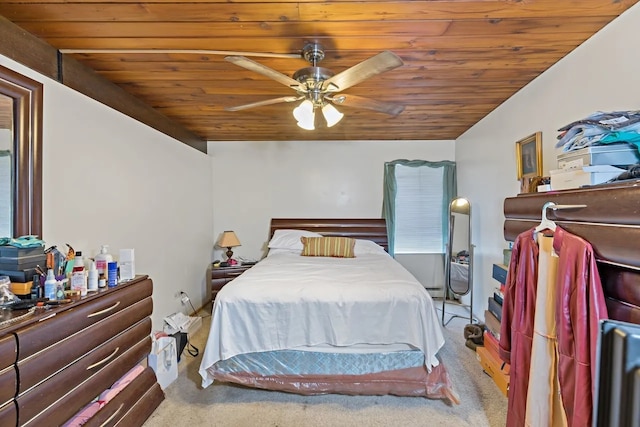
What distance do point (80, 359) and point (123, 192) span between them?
147cm

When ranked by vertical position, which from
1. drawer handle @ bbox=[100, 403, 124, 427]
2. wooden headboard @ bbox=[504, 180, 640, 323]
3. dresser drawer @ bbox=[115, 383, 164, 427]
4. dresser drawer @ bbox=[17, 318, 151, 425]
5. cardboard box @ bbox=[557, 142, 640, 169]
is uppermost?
cardboard box @ bbox=[557, 142, 640, 169]

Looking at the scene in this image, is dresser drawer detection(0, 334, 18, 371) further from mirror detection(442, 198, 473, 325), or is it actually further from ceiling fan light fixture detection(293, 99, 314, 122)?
mirror detection(442, 198, 473, 325)

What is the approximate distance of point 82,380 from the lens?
152 centimetres

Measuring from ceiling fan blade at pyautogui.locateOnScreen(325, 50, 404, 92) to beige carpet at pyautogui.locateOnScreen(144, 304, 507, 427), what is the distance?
209 cm

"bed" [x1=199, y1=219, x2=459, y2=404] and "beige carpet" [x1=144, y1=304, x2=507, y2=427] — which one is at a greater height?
"bed" [x1=199, y1=219, x2=459, y2=404]

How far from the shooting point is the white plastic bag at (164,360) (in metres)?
2.24

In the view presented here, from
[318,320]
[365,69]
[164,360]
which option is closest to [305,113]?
[365,69]

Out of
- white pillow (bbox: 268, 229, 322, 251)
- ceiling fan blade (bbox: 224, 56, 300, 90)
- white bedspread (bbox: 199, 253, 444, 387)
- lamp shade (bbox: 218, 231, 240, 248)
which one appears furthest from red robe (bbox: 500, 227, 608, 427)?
lamp shade (bbox: 218, 231, 240, 248)

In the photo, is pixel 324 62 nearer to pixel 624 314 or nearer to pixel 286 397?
pixel 624 314

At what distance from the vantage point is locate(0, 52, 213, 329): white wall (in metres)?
1.94

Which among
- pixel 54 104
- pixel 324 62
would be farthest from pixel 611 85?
pixel 54 104

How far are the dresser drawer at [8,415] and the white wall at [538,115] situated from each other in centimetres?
305

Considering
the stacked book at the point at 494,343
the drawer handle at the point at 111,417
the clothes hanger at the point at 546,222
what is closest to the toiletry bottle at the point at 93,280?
the drawer handle at the point at 111,417

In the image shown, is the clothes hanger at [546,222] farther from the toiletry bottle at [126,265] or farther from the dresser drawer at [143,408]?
the dresser drawer at [143,408]
